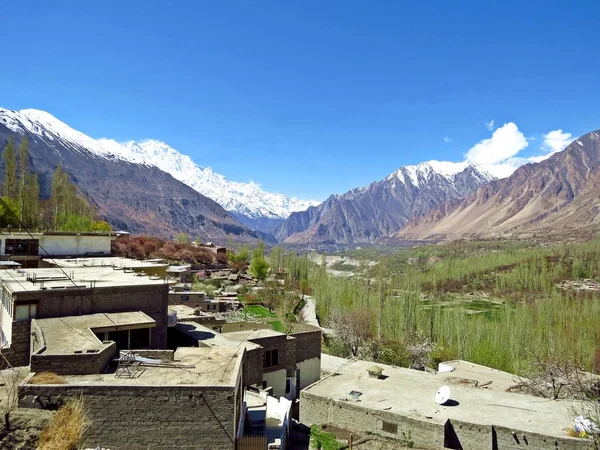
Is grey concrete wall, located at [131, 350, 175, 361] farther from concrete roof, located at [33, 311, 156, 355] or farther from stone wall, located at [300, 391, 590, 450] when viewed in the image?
stone wall, located at [300, 391, 590, 450]

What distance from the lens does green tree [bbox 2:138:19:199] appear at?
137 feet

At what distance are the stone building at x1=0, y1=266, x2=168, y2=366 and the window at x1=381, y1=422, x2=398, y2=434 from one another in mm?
8244

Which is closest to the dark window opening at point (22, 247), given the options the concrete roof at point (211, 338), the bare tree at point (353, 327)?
the concrete roof at point (211, 338)

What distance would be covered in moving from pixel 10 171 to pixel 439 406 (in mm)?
42484

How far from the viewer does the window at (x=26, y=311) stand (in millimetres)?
12867

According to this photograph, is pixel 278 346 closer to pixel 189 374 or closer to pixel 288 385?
pixel 288 385

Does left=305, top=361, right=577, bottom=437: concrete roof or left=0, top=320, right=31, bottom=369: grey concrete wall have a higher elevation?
left=0, top=320, right=31, bottom=369: grey concrete wall

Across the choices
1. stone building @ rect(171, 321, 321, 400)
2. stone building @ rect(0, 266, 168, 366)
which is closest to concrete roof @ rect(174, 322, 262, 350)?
stone building @ rect(171, 321, 321, 400)

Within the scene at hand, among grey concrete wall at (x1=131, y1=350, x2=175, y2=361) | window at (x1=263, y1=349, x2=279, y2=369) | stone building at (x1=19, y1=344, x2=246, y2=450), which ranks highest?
grey concrete wall at (x1=131, y1=350, x2=175, y2=361)

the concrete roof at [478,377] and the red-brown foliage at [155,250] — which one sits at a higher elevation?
the red-brown foliage at [155,250]

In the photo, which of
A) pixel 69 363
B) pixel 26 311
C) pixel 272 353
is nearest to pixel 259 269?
pixel 272 353

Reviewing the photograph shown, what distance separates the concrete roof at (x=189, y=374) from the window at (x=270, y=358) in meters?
6.88

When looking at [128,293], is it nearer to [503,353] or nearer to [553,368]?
[553,368]

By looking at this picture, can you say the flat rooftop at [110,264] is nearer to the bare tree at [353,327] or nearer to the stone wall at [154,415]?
the stone wall at [154,415]
